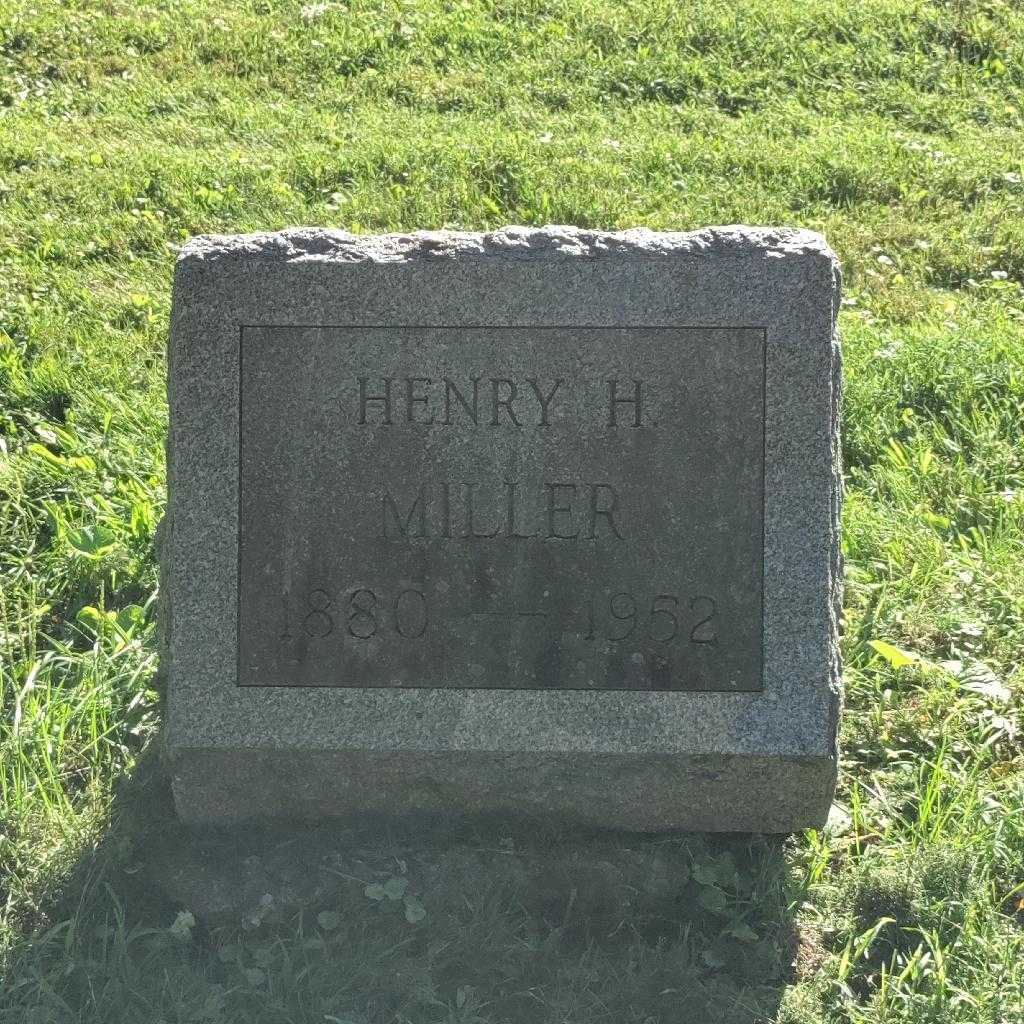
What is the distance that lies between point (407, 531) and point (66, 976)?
107cm

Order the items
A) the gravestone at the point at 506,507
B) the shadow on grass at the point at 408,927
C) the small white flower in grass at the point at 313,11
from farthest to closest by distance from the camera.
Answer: the small white flower in grass at the point at 313,11 < the gravestone at the point at 506,507 < the shadow on grass at the point at 408,927

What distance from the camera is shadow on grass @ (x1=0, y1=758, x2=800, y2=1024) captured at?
260cm

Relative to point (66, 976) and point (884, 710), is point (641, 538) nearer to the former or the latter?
point (884, 710)

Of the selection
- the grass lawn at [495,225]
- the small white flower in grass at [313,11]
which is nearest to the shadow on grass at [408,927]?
the grass lawn at [495,225]

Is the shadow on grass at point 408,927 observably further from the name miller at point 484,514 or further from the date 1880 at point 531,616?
the name miller at point 484,514

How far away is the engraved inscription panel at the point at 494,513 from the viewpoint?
2.84 meters

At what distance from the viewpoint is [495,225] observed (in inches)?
227

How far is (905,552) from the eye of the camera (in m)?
3.92

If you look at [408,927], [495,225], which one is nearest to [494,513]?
[408,927]

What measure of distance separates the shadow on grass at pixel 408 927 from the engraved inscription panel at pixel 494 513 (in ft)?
1.16

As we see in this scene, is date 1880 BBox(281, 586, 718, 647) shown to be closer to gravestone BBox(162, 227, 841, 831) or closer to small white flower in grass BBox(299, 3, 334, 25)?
gravestone BBox(162, 227, 841, 831)

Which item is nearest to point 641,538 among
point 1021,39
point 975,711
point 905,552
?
point 975,711

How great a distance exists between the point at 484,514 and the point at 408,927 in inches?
32.8

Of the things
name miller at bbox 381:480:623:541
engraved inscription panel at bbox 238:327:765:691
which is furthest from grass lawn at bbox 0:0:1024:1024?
name miller at bbox 381:480:623:541
